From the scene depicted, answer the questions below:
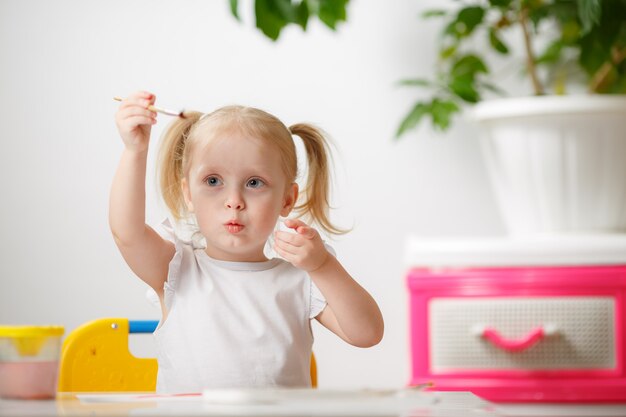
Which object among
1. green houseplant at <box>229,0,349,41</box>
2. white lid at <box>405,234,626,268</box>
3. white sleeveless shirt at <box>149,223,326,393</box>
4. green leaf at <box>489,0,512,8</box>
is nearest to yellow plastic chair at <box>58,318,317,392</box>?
white sleeveless shirt at <box>149,223,326,393</box>

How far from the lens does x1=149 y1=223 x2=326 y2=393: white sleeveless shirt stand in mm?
792

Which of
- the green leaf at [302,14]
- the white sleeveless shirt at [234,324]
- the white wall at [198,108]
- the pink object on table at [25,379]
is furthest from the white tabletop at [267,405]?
the green leaf at [302,14]

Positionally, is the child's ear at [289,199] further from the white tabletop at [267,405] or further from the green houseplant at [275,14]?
the green houseplant at [275,14]

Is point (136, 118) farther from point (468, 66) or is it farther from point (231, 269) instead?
point (468, 66)

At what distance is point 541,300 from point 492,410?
0.98 m

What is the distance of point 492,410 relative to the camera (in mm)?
601

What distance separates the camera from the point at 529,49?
1801 mm

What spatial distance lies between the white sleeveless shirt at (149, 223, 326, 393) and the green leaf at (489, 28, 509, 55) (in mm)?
1158

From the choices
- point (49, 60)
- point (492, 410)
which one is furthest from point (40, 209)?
point (492, 410)

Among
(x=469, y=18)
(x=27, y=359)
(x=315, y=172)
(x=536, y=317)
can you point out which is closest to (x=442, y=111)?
(x=469, y=18)

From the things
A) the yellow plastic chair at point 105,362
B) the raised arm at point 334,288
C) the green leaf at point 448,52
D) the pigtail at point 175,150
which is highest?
the green leaf at point 448,52

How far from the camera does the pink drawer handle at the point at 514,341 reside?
59.5 inches

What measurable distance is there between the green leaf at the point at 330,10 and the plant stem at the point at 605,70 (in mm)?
629

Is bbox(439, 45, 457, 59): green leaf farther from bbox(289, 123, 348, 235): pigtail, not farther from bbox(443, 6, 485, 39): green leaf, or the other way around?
bbox(289, 123, 348, 235): pigtail
